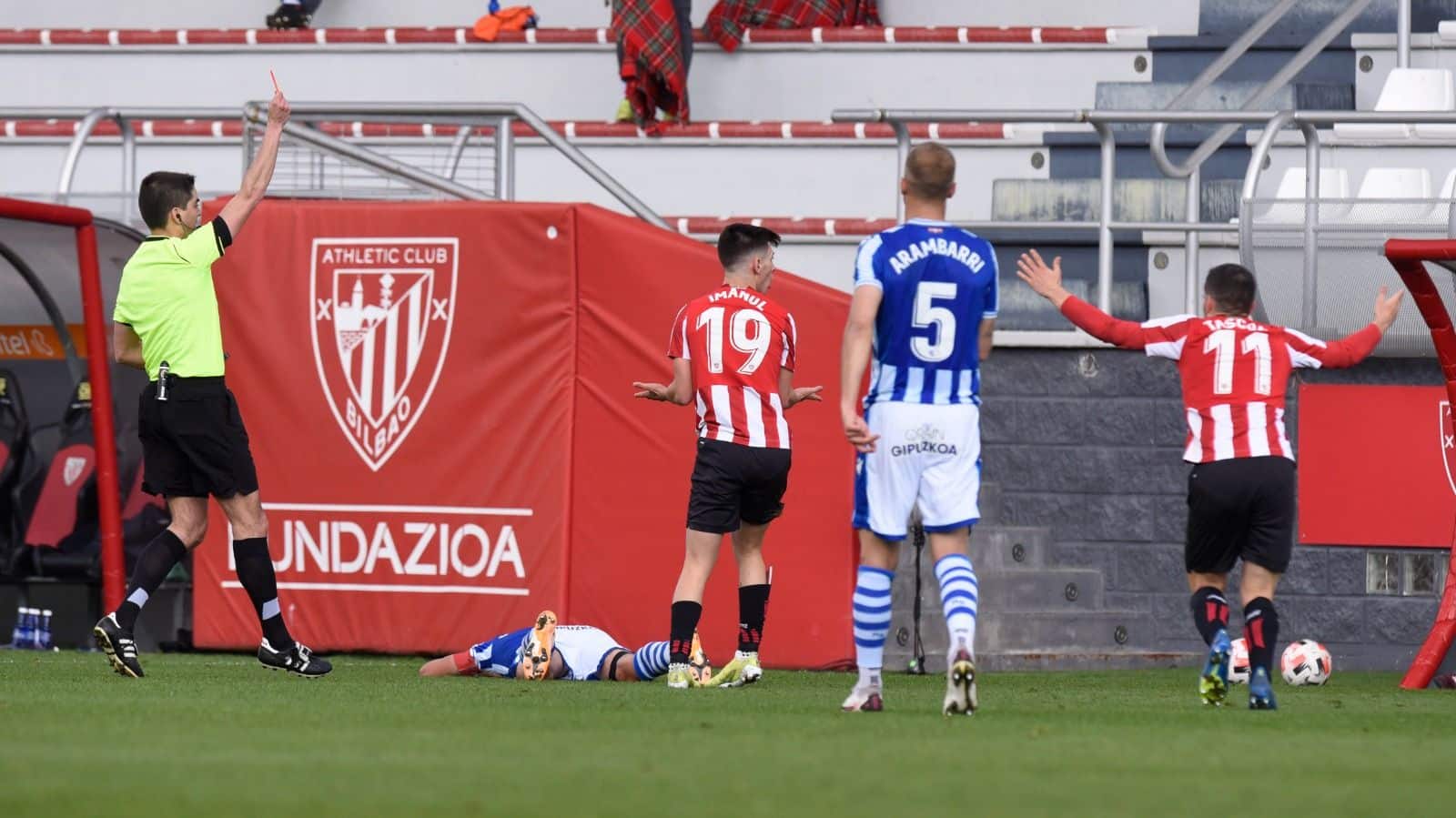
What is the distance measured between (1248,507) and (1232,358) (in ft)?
1.83

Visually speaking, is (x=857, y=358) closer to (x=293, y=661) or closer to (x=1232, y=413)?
(x=1232, y=413)

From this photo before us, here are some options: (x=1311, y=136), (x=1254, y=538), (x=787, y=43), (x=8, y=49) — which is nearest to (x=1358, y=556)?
(x=1311, y=136)

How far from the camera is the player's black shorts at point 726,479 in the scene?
28.2ft

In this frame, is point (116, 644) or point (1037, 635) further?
point (1037, 635)

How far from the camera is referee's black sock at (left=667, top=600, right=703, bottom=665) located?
27.7 ft

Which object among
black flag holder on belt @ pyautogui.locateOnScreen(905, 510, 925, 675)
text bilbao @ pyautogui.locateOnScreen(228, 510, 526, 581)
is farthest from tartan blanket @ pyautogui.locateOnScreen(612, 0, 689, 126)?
black flag holder on belt @ pyautogui.locateOnScreen(905, 510, 925, 675)

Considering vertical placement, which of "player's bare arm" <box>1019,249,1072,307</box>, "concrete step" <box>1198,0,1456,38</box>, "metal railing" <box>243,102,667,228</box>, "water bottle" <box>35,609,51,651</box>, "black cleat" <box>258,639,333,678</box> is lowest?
"water bottle" <box>35,609,51,651</box>

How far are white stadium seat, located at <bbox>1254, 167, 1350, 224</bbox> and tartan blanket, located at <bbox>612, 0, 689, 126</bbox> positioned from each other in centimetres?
398

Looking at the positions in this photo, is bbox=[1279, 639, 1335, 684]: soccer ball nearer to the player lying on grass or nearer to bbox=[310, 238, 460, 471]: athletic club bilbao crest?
the player lying on grass

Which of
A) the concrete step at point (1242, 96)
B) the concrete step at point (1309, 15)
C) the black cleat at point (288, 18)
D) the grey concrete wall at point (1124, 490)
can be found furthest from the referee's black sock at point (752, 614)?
the black cleat at point (288, 18)

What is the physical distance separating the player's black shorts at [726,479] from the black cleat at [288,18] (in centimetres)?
852

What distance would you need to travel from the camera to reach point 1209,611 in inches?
320

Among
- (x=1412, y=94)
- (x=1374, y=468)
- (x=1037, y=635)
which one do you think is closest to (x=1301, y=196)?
(x=1412, y=94)

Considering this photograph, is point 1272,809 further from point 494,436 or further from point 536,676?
point 494,436
